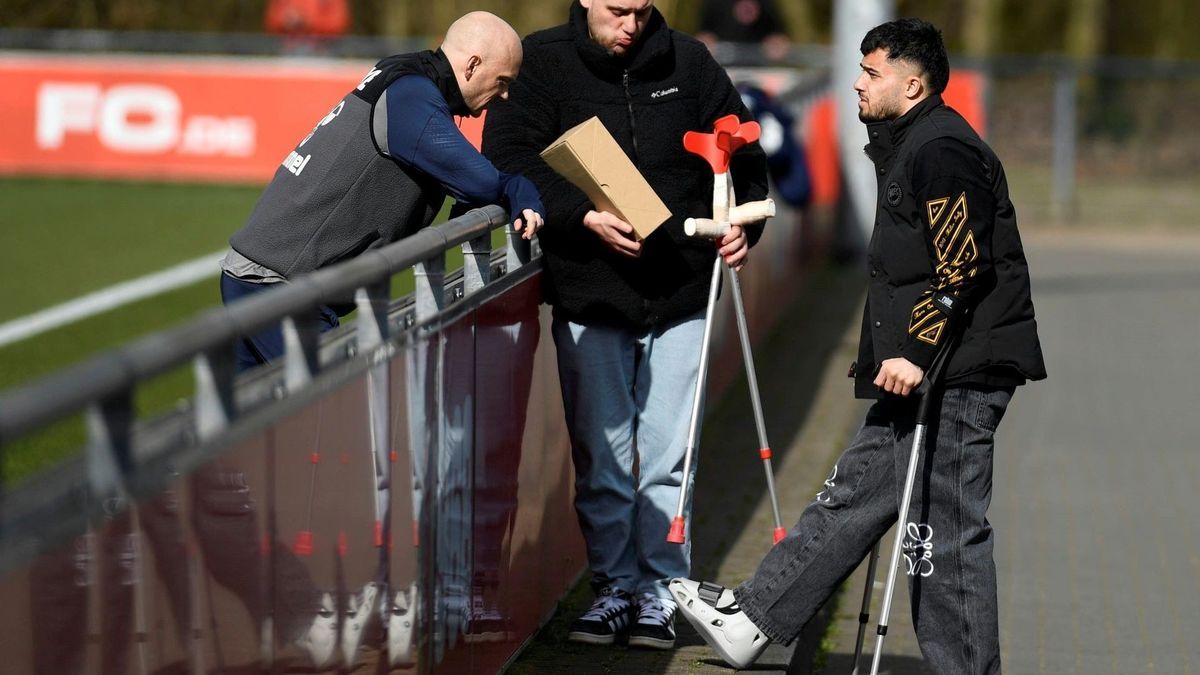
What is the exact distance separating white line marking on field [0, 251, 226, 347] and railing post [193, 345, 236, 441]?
811 centimetres

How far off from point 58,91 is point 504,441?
16.1m

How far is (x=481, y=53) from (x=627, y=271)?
0.85 metres

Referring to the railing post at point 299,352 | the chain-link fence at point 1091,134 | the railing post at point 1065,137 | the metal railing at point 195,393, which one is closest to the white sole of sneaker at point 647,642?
the metal railing at point 195,393

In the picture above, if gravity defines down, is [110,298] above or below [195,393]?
below

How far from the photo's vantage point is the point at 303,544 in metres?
3.36

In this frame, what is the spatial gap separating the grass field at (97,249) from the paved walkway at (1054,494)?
2.50m

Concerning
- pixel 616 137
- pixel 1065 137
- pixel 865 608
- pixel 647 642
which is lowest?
pixel 647 642

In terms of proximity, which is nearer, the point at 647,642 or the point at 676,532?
the point at 676,532

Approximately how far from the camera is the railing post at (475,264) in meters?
4.72

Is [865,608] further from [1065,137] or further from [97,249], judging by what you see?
[1065,137]

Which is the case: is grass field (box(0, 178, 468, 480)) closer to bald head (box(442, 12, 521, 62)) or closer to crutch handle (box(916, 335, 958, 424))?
bald head (box(442, 12, 521, 62))

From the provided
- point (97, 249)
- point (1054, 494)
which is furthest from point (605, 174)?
point (97, 249)

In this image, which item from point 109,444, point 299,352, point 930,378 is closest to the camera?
point 109,444

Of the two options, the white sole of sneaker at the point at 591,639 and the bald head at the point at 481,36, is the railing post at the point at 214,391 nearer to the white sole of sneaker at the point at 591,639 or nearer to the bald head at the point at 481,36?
the bald head at the point at 481,36
